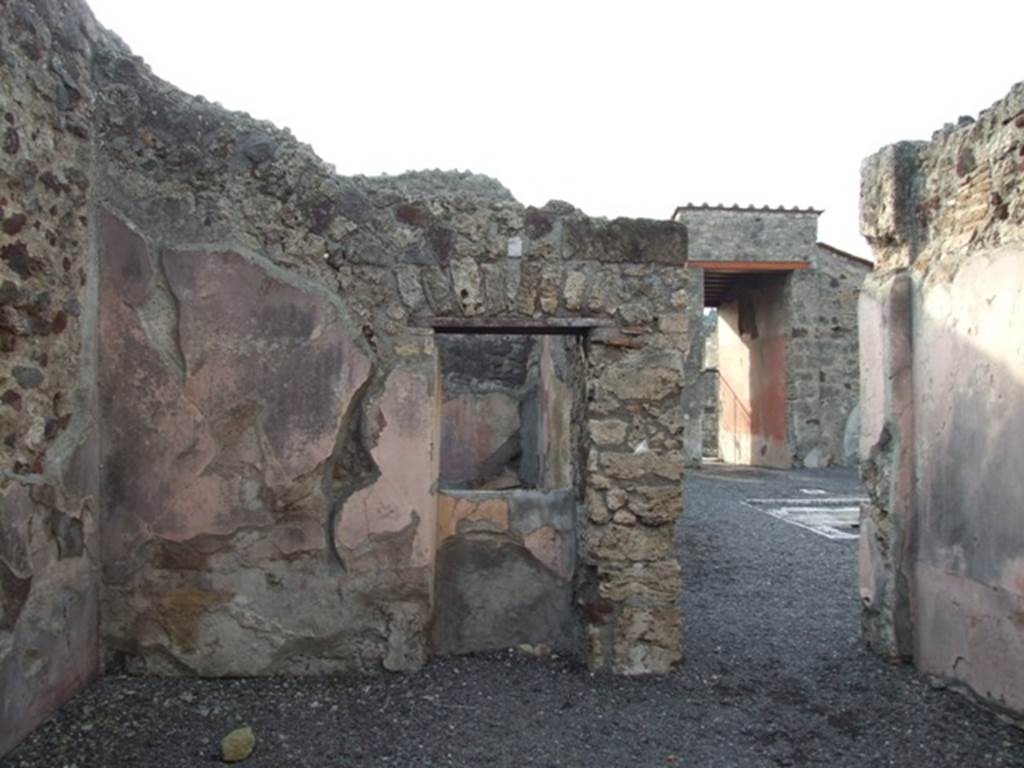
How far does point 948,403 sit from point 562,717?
214 centimetres

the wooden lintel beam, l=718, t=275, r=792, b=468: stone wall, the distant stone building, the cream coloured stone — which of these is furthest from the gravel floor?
l=718, t=275, r=792, b=468: stone wall

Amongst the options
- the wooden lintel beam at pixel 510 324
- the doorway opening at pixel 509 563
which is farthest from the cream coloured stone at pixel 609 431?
the wooden lintel beam at pixel 510 324

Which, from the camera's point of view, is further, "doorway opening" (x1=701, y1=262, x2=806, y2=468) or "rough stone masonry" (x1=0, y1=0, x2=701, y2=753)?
"doorway opening" (x1=701, y1=262, x2=806, y2=468)

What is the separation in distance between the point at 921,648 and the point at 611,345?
1993 millimetres

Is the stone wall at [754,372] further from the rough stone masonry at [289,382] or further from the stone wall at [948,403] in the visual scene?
the rough stone masonry at [289,382]

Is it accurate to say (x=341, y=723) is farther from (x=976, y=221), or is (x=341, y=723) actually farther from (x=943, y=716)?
(x=976, y=221)

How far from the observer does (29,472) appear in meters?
2.94

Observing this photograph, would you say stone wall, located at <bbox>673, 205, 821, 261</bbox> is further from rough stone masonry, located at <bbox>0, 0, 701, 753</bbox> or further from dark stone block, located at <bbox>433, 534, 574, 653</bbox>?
dark stone block, located at <bbox>433, 534, 574, 653</bbox>

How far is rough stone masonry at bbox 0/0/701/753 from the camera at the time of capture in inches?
137

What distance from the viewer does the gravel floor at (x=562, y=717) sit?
2934mm

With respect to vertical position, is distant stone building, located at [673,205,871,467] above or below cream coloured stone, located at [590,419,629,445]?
above

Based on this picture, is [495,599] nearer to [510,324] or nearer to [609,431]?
[609,431]

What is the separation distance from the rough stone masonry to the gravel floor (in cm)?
19

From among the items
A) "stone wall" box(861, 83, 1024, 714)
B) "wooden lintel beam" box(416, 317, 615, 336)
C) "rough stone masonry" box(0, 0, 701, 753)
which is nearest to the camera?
"stone wall" box(861, 83, 1024, 714)
